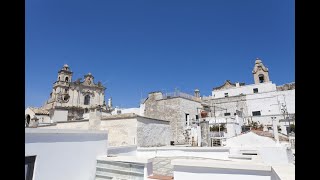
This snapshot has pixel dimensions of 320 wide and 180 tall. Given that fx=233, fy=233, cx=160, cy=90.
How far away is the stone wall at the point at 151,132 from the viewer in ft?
53.9

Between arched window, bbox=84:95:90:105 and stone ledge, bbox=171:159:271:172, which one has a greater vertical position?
arched window, bbox=84:95:90:105

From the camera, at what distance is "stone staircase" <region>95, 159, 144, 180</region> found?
21.7ft

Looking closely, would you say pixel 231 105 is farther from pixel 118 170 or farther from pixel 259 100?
pixel 118 170

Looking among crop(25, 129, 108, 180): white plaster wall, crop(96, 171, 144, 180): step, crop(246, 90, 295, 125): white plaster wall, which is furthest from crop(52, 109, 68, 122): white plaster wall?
crop(96, 171, 144, 180): step

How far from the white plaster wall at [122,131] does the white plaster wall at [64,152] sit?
7.97 metres

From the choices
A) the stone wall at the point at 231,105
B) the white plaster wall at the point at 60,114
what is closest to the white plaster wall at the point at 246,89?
the stone wall at the point at 231,105

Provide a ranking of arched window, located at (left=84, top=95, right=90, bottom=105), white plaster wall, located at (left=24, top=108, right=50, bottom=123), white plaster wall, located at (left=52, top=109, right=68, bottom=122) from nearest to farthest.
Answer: white plaster wall, located at (left=52, top=109, right=68, bottom=122) < white plaster wall, located at (left=24, top=108, right=50, bottom=123) < arched window, located at (left=84, top=95, right=90, bottom=105)

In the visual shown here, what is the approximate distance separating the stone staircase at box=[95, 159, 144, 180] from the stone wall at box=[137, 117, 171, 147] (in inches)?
336

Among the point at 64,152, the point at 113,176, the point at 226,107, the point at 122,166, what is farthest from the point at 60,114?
the point at 122,166

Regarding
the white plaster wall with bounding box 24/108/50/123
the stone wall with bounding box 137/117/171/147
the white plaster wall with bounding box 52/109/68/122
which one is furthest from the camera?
the white plaster wall with bounding box 24/108/50/123

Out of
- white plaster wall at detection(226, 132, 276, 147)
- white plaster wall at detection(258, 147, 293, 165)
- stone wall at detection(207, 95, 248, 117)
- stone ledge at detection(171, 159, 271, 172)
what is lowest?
white plaster wall at detection(258, 147, 293, 165)

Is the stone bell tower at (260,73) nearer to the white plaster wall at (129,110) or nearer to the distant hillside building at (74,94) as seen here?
the white plaster wall at (129,110)

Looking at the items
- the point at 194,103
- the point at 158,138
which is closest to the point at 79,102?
the point at 194,103

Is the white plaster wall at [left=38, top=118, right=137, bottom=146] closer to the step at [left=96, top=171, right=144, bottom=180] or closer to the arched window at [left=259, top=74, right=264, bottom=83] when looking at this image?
the step at [left=96, top=171, right=144, bottom=180]
